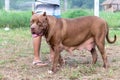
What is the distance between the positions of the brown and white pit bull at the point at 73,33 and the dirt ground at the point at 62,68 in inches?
8.8

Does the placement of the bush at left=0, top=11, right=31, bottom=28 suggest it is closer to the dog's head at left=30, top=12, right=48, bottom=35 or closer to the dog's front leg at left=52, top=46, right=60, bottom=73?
the dog's front leg at left=52, top=46, right=60, bottom=73

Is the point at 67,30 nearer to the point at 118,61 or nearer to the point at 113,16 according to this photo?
the point at 118,61

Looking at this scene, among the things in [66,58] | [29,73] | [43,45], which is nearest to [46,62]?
[66,58]

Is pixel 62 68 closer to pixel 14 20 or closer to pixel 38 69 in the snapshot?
pixel 38 69

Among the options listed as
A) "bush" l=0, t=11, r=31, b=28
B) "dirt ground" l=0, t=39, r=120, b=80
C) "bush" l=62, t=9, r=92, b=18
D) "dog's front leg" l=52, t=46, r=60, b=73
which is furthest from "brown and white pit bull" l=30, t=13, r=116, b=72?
"bush" l=62, t=9, r=92, b=18

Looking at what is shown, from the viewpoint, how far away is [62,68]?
5887 millimetres

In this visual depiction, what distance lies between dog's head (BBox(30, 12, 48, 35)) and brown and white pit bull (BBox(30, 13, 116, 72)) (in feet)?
0.09

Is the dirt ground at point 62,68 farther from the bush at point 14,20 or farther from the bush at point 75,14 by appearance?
the bush at point 75,14

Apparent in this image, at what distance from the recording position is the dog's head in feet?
17.3

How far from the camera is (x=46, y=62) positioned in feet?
21.7

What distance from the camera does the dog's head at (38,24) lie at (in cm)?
529

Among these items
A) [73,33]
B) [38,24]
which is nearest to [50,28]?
[38,24]

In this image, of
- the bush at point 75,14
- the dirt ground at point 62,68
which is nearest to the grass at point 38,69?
the dirt ground at point 62,68

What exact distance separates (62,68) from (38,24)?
3.07ft
